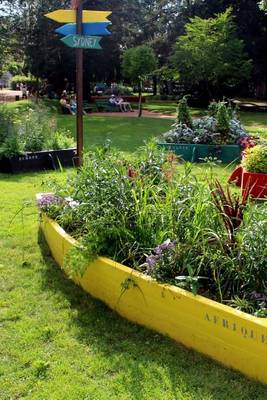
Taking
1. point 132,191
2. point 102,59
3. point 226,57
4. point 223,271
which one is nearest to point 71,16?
point 132,191

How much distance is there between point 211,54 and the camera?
22.2m

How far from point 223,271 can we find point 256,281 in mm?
228

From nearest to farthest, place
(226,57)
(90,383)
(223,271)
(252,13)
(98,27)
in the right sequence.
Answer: (90,383)
(223,271)
(98,27)
(226,57)
(252,13)

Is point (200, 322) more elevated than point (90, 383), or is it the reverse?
point (200, 322)

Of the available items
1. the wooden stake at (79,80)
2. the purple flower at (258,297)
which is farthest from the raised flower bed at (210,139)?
the purple flower at (258,297)

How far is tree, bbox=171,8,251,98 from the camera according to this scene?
2228 cm

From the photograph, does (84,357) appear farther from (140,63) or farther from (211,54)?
(211,54)

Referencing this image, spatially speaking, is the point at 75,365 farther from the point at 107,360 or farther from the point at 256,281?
the point at 256,281

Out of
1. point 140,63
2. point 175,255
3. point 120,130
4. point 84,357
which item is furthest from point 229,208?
point 140,63

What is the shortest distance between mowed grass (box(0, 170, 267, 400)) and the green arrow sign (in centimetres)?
237

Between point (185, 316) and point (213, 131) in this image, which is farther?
point (213, 131)

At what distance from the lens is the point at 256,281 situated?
2928 millimetres

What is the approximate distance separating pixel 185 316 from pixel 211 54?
828 inches

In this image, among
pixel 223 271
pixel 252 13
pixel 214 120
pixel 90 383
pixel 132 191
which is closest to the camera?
pixel 90 383
